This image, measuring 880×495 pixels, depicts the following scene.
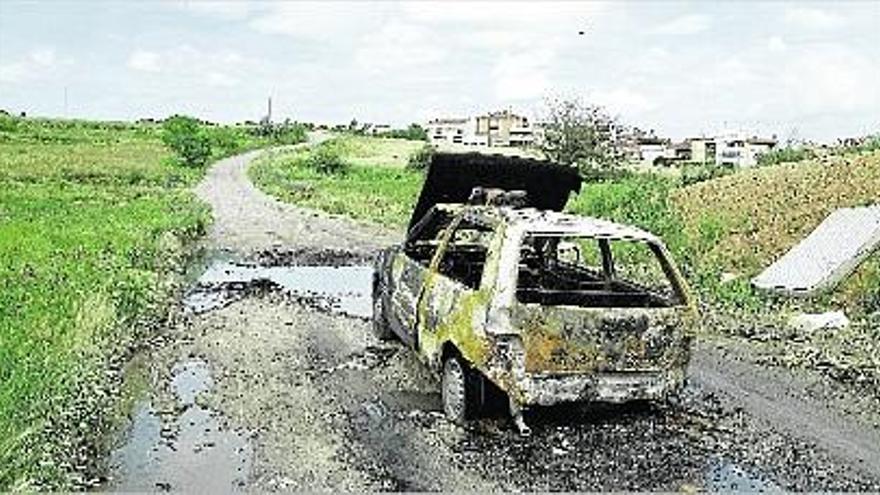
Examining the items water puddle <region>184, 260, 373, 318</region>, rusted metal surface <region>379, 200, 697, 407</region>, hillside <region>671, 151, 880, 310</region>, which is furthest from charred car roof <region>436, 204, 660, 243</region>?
hillside <region>671, 151, 880, 310</region>

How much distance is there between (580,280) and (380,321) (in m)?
2.53

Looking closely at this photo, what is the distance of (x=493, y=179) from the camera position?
35.9 feet

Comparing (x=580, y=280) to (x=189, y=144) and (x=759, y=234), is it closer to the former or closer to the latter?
(x=759, y=234)

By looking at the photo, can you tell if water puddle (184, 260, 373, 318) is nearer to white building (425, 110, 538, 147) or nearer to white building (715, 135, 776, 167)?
white building (715, 135, 776, 167)

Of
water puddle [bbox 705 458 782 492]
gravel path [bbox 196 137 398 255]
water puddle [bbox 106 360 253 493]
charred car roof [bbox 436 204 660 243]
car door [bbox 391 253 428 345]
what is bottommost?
gravel path [bbox 196 137 398 255]

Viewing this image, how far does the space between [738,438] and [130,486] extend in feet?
14.7

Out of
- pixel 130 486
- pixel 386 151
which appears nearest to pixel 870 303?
pixel 130 486

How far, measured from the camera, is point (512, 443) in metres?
Result: 8.05

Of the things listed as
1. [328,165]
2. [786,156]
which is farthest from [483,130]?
[786,156]

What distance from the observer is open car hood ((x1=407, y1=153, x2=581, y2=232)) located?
35.1 feet

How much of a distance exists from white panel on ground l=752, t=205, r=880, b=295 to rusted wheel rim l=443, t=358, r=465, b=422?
803 cm

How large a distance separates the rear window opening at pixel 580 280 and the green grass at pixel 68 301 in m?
3.40

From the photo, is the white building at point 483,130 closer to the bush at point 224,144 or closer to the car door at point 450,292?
the bush at point 224,144

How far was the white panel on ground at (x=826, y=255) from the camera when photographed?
15297 millimetres
